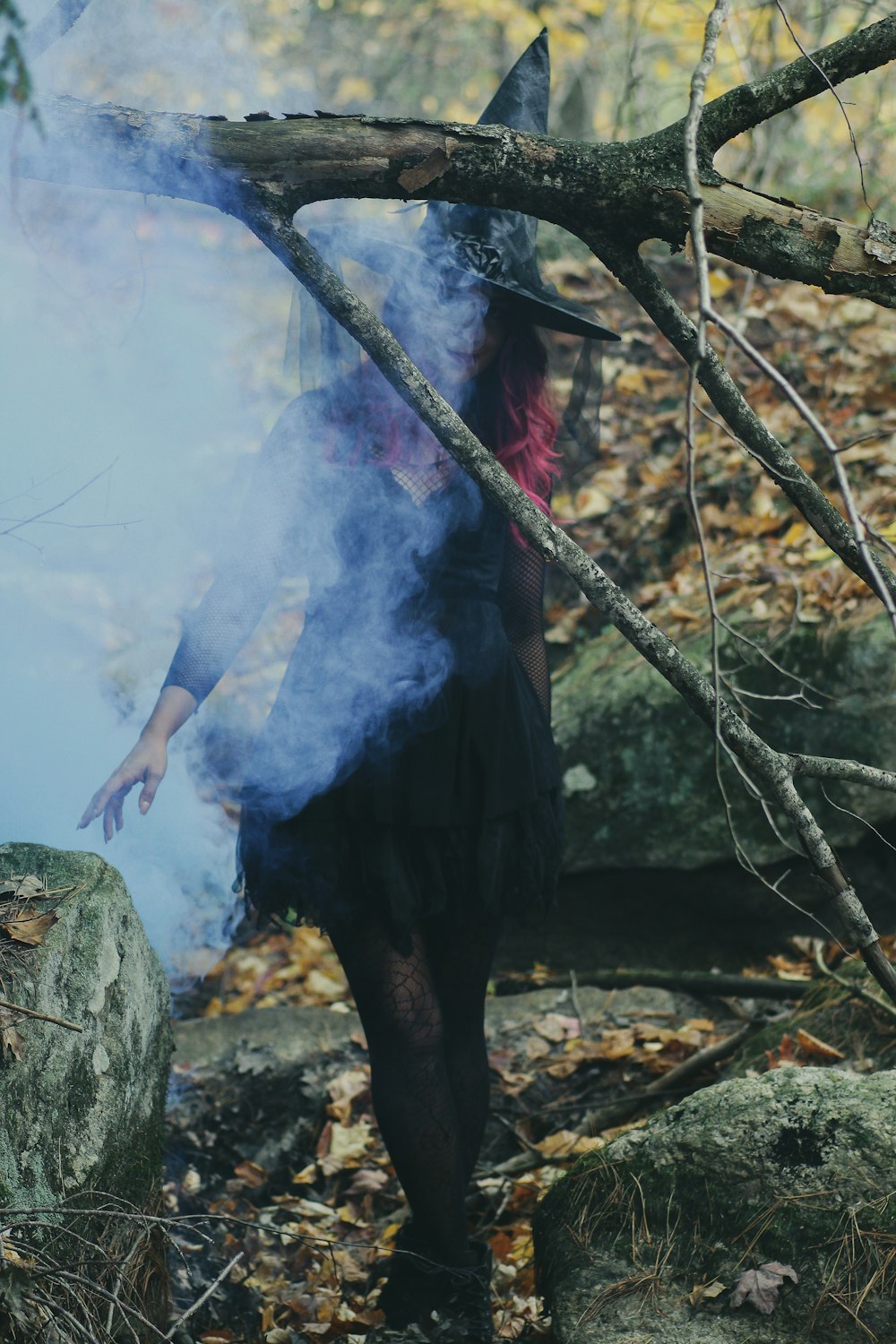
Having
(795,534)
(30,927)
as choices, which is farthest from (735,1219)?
(795,534)

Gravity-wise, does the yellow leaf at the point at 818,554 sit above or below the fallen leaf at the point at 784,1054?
above

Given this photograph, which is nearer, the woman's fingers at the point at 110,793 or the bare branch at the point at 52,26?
the woman's fingers at the point at 110,793

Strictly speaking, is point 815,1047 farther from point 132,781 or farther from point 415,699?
point 132,781

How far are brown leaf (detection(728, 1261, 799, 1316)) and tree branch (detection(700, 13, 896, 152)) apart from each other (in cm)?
225

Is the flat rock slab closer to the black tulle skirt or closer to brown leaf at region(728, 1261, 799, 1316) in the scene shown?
the black tulle skirt

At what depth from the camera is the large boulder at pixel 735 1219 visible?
2.07m

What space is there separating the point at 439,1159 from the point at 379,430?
1.84m

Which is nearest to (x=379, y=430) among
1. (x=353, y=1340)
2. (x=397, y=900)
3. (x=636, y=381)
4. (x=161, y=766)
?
(x=161, y=766)

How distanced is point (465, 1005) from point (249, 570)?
4.33 ft

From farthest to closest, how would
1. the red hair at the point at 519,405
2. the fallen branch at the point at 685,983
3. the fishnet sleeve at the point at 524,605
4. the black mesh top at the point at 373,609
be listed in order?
the fallen branch at the point at 685,983 < the fishnet sleeve at the point at 524,605 < the red hair at the point at 519,405 < the black mesh top at the point at 373,609

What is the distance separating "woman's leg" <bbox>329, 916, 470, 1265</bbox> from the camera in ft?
8.30

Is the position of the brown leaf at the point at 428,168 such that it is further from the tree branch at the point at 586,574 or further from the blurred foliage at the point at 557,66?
the blurred foliage at the point at 557,66

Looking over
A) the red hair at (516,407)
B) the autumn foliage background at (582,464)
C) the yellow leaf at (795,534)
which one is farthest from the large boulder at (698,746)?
the red hair at (516,407)

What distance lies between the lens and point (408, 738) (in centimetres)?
260
